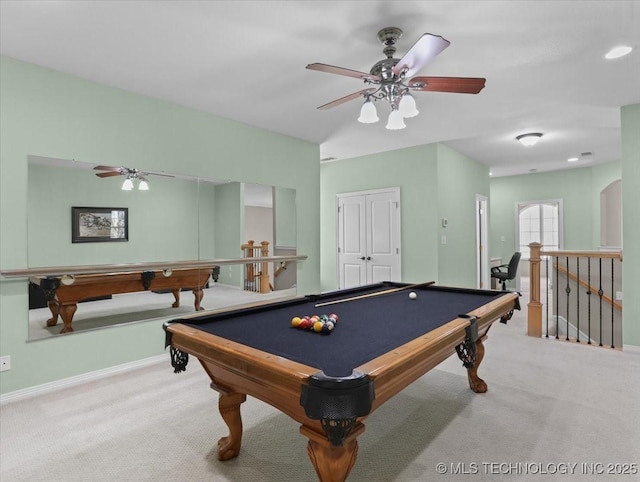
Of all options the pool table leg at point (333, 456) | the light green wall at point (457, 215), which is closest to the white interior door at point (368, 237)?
the light green wall at point (457, 215)

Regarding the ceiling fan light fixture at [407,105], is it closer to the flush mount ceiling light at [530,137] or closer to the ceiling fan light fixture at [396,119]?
the ceiling fan light fixture at [396,119]

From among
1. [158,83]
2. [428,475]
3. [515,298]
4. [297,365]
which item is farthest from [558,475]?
[158,83]

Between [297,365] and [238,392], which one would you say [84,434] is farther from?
[297,365]

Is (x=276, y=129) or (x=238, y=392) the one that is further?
(x=276, y=129)

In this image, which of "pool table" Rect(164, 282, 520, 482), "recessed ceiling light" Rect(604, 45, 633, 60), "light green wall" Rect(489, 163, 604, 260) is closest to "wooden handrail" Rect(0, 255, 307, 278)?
"pool table" Rect(164, 282, 520, 482)

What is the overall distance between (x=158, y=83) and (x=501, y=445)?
352cm

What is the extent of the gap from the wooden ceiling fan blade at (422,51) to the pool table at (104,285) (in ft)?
8.71

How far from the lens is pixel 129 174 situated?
3176mm

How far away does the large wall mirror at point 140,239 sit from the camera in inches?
109

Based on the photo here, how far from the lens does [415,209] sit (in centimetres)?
530

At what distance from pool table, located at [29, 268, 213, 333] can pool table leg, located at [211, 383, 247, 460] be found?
1.78 metres

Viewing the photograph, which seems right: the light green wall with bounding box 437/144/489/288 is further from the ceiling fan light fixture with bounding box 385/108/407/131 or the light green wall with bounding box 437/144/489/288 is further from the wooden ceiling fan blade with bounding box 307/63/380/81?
the wooden ceiling fan blade with bounding box 307/63/380/81

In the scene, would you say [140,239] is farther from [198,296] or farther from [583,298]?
[583,298]

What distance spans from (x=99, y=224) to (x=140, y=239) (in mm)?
350
